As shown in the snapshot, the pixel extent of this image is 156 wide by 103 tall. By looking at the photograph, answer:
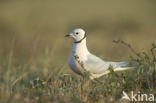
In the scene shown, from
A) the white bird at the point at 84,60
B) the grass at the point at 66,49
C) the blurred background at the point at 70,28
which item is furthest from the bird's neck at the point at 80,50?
the blurred background at the point at 70,28

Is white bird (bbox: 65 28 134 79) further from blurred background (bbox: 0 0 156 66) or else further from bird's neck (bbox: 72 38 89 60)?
blurred background (bbox: 0 0 156 66)

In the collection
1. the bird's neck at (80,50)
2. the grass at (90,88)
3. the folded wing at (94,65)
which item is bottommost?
the grass at (90,88)

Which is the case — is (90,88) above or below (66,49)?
below

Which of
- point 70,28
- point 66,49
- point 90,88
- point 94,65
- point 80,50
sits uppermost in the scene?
point 70,28

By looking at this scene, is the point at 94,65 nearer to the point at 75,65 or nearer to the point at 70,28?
the point at 75,65

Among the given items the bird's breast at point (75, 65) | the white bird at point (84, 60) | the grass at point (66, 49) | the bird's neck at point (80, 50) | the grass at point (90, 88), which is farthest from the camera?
the bird's neck at point (80, 50)

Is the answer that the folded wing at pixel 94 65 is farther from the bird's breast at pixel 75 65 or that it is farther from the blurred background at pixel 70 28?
the blurred background at pixel 70 28

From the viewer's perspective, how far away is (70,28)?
56.1ft

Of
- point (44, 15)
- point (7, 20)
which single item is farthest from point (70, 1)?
point (7, 20)

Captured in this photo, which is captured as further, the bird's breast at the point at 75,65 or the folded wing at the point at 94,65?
the folded wing at the point at 94,65

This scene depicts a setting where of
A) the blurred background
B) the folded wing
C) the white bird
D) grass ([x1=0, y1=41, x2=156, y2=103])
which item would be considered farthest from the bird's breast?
the blurred background

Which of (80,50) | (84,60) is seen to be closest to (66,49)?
(80,50)

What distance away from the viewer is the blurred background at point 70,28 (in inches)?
464

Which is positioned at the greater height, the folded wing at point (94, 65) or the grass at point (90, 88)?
the folded wing at point (94, 65)
